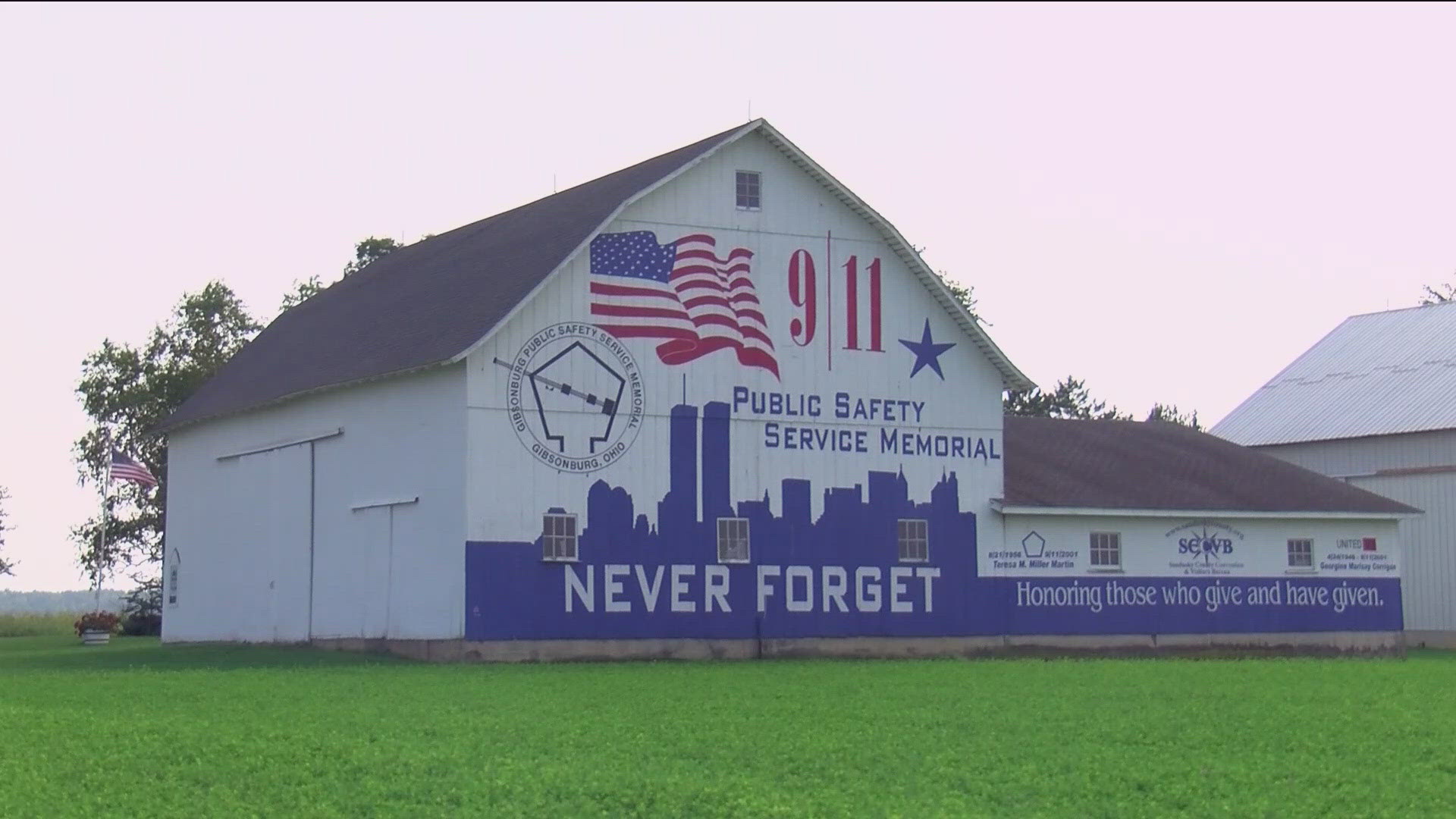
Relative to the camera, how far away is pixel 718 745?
1959cm

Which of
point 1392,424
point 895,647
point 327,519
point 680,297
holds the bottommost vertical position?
point 895,647

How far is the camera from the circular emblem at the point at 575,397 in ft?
108

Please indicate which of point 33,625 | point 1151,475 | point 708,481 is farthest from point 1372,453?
point 33,625

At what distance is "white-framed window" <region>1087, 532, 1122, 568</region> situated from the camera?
38.8 meters

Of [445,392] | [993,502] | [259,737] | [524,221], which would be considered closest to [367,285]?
[524,221]

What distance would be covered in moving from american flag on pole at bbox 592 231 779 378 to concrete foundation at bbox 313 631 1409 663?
498 centimetres

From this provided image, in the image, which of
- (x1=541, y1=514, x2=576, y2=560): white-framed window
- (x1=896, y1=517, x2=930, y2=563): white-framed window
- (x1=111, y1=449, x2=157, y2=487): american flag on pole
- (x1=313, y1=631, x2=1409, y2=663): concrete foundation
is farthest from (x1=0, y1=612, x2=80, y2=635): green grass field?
(x1=896, y1=517, x2=930, y2=563): white-framed window

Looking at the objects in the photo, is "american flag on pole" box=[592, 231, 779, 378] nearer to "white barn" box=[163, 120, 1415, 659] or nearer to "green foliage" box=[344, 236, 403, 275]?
"white barn" box=[163, 120, 1415, 659]

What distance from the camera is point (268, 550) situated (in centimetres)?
3900

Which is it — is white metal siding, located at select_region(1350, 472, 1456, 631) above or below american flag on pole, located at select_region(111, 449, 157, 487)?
below

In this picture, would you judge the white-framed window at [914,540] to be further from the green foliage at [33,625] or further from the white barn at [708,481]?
the green foliage at [33,625]

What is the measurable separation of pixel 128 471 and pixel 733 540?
19741 mm

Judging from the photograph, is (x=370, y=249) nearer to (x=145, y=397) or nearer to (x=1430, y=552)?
(x=145, y=397)

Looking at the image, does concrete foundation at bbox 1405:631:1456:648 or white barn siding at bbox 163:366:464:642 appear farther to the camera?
concrete foundation at bbox 1405:631:1456:648
